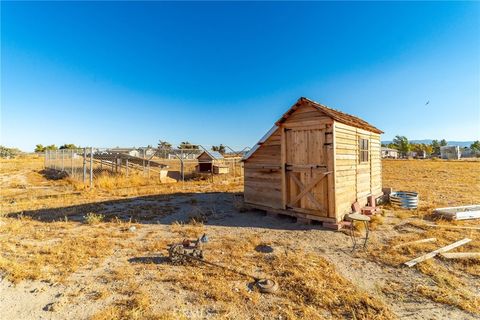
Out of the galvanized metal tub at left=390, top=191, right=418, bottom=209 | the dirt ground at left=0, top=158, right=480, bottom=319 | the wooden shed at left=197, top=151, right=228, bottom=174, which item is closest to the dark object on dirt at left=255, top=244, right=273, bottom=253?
the dirt ground at left=0, top=158, right=480, bottom=319

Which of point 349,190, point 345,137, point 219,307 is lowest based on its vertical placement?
point 219,307

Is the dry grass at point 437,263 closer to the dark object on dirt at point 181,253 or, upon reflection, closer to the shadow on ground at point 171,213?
the shadow on ground at point 171,213

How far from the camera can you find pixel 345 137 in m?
8.15

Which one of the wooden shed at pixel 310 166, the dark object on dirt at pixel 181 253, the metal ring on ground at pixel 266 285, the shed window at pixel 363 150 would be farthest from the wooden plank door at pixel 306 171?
the dark object on dirt at pixel 181 253

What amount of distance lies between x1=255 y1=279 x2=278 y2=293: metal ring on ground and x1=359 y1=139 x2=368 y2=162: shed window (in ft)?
22.7

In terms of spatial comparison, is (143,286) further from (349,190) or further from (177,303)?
(349,190)

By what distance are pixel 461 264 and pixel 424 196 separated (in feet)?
29.2

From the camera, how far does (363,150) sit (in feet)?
31.2

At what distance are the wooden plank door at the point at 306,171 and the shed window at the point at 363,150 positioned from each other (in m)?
2.74

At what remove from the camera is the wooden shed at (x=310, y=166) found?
7.41m

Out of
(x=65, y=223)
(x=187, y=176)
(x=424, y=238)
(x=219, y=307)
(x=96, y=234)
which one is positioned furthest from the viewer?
(x=187, y=176)

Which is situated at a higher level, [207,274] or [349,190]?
[349,190]

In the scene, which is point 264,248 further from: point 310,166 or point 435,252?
point 435,252

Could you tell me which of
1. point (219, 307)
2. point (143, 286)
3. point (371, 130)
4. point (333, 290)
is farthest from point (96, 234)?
point (371, 130)
